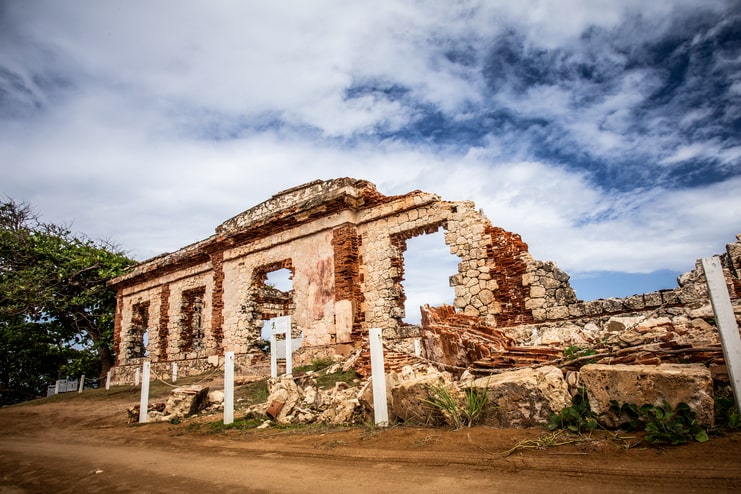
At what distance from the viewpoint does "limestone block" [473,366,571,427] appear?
13.5ft

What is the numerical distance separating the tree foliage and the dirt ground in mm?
15449

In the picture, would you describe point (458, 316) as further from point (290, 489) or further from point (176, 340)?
point (176, 340)

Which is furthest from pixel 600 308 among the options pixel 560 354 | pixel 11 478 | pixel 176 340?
pixel 176 340

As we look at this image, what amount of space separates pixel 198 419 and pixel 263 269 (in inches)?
251

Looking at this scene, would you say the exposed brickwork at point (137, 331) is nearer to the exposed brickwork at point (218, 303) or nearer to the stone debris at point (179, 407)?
the exposed brickwork at point (218, 303)

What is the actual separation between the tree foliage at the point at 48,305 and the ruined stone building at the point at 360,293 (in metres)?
2.80

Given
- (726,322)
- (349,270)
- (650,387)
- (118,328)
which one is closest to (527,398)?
(650,387)

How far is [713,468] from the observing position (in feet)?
9.06

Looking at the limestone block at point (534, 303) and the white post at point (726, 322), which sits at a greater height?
the limestone block at point (534, 303)

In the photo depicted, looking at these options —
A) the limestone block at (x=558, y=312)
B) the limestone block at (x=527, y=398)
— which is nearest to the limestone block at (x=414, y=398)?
the limestone block at (x=527, y=398)

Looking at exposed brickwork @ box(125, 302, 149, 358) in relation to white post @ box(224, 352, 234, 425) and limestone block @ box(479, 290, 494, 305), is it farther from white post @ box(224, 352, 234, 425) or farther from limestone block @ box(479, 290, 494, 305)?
limestone block @ box(479, 290, 494, 305)

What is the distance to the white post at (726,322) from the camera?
3410 mm

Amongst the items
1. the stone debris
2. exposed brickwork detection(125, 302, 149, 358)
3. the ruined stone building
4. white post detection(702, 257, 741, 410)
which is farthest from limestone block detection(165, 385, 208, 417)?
exposed brickwork detection(125, 302, 149, 358)

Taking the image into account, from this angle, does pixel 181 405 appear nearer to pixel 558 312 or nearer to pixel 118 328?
pixel 558 312
